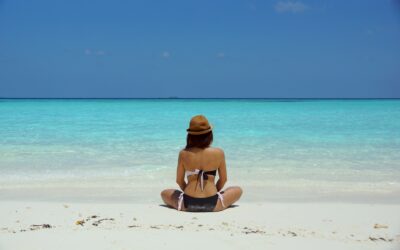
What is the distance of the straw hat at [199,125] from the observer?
4.80m

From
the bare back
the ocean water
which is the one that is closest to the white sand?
the bare back

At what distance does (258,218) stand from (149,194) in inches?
72.5

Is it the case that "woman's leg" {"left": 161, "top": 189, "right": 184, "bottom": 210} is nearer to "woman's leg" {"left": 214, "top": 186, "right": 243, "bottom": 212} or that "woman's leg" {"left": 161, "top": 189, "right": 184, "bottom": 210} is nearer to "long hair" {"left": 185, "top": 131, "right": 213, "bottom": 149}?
"woman's leg" {"left": 214, "top": 186, "right": 243, "bottom": 212}

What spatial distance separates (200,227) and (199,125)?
1.04m

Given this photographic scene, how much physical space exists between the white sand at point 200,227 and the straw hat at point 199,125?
811 millimetres

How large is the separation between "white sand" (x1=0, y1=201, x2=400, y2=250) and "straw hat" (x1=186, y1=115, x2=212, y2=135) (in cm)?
81

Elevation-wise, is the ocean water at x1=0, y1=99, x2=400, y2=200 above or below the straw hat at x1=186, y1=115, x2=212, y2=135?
below

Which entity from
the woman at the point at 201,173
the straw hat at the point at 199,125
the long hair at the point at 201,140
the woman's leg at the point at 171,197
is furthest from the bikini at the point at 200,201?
the straw hat at the point at 199,125

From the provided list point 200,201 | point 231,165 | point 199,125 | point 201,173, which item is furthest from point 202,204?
point 231,165

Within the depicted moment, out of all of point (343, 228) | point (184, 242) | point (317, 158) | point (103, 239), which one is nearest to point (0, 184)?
point (103, 239)

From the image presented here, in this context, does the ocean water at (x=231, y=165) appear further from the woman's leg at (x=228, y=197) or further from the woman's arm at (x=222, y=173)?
the woman's arm at (x=222, y=173)

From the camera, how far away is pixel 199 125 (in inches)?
190

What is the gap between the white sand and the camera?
374 centimetres

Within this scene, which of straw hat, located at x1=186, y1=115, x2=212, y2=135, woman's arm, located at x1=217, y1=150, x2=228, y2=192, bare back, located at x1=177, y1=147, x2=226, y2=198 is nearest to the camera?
straw hat, located at x1=186, y1=115, x2=212, y2=135
